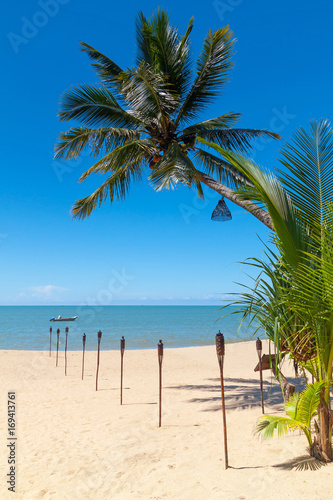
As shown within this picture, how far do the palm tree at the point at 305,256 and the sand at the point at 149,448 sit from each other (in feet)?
2.03

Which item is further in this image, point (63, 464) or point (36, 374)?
point (36, 374)

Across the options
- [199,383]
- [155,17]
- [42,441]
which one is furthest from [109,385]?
[155,17]

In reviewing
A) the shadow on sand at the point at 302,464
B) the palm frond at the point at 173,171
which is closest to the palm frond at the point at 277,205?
the shadow on sand at the point at 302,464

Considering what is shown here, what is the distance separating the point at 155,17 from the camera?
8969 millimetres

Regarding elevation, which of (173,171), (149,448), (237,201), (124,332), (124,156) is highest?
(124,156)

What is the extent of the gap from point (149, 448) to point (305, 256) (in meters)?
3.71

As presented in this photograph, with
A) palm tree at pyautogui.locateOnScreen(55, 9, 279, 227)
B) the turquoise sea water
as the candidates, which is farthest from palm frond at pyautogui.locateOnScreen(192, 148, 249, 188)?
the turquoise sea water

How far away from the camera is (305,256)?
3770 mm

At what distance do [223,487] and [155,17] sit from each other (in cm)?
1025

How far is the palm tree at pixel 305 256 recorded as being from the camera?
3.53m

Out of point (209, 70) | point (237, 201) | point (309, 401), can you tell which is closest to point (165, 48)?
point (209, 70)

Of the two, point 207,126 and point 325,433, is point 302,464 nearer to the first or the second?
point 325,433

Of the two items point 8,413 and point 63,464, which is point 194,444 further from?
point 8,413

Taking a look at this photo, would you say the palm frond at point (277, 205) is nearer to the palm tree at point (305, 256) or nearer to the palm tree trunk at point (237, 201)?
the palm tree at point (305, 256)
